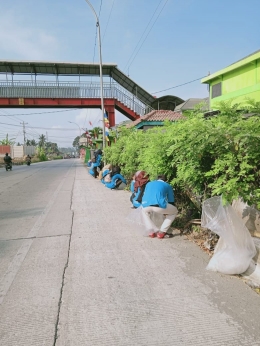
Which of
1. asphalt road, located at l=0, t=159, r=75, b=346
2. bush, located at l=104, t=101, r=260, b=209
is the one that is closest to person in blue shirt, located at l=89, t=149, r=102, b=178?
asphalt road, located at l=0, t=159, r=75, b=346

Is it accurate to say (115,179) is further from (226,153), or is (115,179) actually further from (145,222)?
(226,153)

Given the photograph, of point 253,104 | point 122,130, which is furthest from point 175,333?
point 122,130

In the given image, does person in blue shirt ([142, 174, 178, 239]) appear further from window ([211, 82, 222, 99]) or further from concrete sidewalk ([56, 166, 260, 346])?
window ([211, 82, 222, 99])

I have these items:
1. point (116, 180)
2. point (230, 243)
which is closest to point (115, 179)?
point (116, 180)

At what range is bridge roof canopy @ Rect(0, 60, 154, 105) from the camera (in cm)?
2525

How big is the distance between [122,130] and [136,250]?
9806mm

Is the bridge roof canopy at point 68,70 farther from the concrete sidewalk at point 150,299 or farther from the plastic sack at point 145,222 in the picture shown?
the concrete sidewalk at point 150,299

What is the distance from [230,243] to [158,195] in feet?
5.55

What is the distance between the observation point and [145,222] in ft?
16.0

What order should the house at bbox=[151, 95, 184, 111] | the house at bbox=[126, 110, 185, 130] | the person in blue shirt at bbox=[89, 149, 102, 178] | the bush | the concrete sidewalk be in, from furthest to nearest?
the house at bbox=[151, 95, 184, 111] → the house at bbox=[126, 110, 185, 130] → the person in blue shirt at bbox=[89, 149, 102, 178] → the bush → the concrete sidewalk

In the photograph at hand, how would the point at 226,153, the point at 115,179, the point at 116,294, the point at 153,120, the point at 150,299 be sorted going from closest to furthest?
the point at 150,299 < the point at 116,294 < the point at 226,153 < the point at 115,179 < the point at 153,120

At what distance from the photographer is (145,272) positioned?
11.5 ft

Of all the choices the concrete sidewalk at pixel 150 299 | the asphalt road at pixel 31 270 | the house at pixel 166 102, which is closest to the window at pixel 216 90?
the asphalt road at pixel 31 270

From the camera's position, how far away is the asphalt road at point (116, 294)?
7.59 ft
